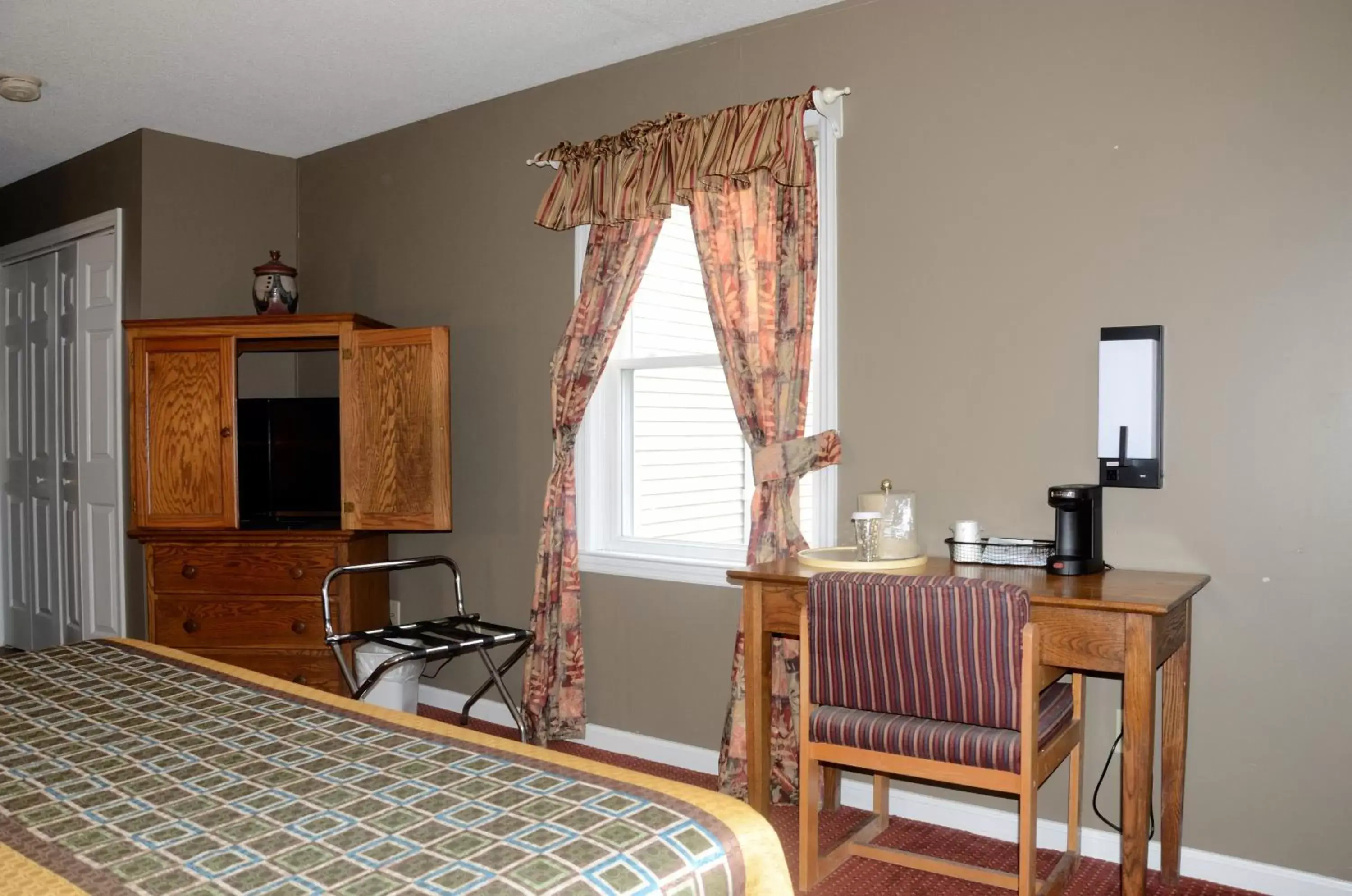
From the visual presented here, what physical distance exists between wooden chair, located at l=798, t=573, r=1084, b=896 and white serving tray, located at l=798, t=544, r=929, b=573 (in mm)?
280

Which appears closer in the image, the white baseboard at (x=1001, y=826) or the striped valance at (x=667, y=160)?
the white baseboard at (x=1001, y=826)

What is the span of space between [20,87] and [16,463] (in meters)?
2.57

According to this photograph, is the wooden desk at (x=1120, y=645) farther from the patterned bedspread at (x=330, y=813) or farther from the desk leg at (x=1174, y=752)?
the patterned bedspread at (x=330, y=813)

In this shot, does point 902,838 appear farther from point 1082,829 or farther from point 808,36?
point 808,36

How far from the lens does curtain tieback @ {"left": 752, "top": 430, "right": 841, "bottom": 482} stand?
10.6 feet

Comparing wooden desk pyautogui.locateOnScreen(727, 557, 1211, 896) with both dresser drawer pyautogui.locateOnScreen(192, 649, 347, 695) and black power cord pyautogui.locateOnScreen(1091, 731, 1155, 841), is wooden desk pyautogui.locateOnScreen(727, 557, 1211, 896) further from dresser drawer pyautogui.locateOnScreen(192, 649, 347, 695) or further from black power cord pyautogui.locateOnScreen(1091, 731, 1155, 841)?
dresser drawer pyautogui.locateOnScreen(192, 649, 347, 695)

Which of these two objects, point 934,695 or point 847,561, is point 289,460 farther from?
point 934,695

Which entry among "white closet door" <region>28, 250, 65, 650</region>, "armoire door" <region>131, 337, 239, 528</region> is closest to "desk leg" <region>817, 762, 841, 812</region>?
"armoire door" <region>131, 337, 239, 528</region>

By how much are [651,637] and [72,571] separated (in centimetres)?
333

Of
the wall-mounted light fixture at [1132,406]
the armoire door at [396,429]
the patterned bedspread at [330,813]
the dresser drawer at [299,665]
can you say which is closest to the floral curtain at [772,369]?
the wall-mounted light fixture at [1132,406]

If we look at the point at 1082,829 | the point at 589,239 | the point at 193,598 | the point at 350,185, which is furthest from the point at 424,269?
the point at 1082,829

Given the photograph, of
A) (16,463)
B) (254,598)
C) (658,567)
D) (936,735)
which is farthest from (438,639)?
(16,463)

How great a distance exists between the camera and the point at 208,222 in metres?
4.81

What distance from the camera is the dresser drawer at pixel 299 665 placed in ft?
13.5
